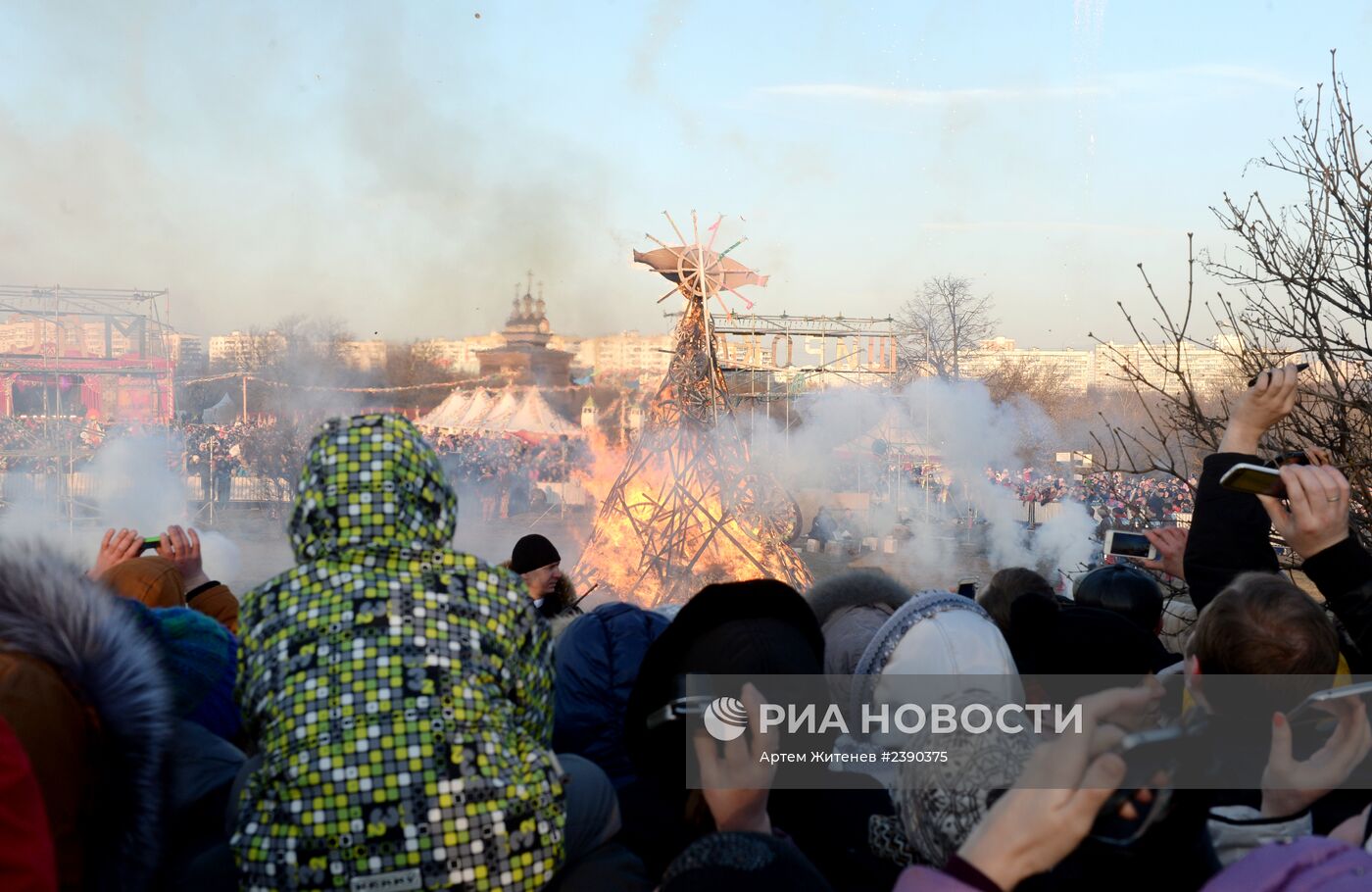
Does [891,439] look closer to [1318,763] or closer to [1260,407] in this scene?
[1260,407]

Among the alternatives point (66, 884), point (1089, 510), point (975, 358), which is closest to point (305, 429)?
point (1089, 510)

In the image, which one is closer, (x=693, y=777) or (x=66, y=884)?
(x=66, y=884)

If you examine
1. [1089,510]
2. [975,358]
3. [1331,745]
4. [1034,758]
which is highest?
[975,358]

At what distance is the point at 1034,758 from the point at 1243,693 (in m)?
0.99

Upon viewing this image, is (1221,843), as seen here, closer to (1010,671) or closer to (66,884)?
(1010,671)

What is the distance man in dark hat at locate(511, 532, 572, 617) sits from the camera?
4.55m

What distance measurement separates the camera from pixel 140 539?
382 centimetres

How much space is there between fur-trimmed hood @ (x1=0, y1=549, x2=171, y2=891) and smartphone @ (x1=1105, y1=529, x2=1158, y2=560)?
3464 millimetres

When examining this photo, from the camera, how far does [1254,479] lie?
8.71ft

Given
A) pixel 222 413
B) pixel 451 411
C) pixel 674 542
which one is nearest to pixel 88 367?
pixel 222 413

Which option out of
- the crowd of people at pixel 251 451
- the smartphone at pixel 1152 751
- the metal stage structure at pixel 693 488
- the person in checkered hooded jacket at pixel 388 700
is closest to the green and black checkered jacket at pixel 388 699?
the person in checkered hooded jacket at pixel 388 700

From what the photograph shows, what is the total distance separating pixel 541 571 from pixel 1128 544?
7.92 ft

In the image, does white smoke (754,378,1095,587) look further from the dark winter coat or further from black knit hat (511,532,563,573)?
the dark winter coat

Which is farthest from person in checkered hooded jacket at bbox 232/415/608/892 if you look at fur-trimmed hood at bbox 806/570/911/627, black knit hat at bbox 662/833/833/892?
fur-trimmed hood at bbox 806/570/911/627
